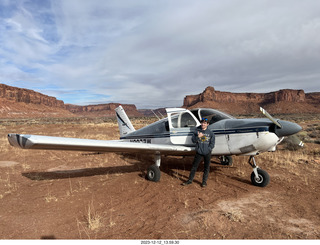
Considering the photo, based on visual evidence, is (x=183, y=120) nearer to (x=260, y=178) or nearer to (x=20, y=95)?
(x=260, y=178)

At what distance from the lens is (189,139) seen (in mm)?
6207

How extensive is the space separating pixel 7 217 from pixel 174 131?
4890 mm

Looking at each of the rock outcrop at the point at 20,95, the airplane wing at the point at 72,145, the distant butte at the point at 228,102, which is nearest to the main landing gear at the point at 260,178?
the airplane wing at the point at 72,145

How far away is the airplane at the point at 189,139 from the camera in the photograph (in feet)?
13.7

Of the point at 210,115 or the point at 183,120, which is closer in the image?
the point at 210,115

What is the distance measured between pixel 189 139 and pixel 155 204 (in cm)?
256

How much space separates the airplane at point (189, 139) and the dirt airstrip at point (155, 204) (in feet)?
2.95

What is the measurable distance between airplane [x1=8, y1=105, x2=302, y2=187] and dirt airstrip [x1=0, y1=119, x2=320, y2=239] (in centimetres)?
90

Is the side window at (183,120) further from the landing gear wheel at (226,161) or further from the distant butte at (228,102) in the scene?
the distant butte at (228,102)

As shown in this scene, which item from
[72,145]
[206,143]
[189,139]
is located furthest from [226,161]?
[72,145]

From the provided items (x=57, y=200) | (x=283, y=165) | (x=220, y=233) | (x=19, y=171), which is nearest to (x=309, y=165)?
(x=283, y=165)

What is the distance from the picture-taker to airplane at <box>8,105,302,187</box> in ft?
13.7

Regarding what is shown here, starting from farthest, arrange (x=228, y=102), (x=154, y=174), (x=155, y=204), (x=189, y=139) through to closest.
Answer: (x=228, y=102), (x=189, y=139), (x=154, y=174), (x=155, y=204)

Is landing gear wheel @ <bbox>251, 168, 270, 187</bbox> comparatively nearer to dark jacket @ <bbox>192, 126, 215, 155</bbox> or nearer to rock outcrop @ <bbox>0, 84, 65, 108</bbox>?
dark jacket @ <bbox>192, 126, 215, 155</bbox>
